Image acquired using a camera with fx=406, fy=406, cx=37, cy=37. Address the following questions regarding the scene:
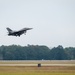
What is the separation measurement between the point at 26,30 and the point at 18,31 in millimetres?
2195

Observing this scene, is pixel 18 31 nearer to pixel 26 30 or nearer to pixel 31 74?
pixel 26 30

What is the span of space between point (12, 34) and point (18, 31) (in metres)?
1.88

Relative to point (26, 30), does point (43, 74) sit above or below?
below

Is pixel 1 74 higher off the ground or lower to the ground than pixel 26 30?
lower

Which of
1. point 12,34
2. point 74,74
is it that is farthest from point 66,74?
point 12,34

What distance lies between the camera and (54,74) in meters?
68.9

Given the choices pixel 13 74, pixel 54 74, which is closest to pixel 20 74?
pixel 13 74

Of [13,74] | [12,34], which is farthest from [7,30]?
[13,74]

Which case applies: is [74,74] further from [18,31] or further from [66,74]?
[18,31]

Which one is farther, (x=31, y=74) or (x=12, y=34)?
(x=12, y=34)

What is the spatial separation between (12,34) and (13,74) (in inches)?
1600

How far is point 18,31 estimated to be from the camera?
10931 centimetres

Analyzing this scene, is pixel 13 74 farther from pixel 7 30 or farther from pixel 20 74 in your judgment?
pixel 7 30

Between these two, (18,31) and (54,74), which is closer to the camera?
(54,74)
